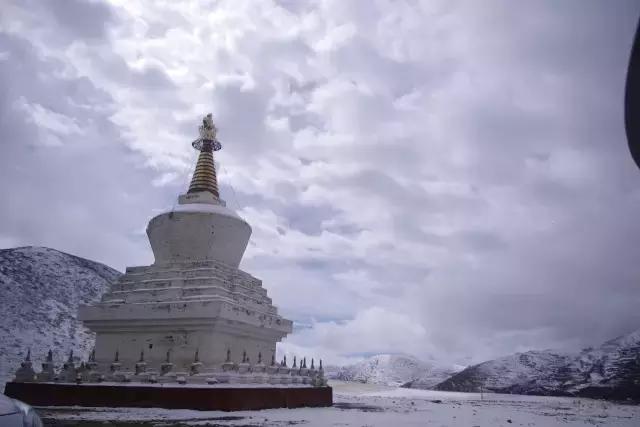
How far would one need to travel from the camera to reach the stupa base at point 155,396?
583 inches

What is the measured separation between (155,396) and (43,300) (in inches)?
1110

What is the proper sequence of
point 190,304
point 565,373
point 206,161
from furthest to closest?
point 565,373 → point 206,161 → point 190,304

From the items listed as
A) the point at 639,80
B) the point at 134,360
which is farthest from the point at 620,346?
the point at 639,80

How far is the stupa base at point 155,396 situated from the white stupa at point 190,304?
4.76 ft

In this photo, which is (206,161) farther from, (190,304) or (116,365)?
(116,365)

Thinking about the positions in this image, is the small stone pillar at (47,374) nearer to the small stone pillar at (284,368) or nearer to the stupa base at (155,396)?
the stupa base at (155,396)

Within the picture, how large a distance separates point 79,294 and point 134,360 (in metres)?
26.9

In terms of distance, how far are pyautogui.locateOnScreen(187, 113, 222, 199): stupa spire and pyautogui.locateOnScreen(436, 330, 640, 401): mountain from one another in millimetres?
55435

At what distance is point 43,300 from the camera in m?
38.2

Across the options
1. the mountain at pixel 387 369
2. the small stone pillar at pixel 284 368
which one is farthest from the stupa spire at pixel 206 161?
the mountain at pixel 387 369

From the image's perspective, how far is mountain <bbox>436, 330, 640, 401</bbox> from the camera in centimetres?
6556

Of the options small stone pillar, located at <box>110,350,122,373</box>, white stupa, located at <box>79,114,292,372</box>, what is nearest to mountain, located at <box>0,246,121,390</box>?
white stupa, located at <box>79,114,292,372</box>

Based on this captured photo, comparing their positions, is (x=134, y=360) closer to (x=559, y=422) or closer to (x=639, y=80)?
(x=559, y=422)

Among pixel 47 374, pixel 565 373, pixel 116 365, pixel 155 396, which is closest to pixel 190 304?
pixel 116 365
